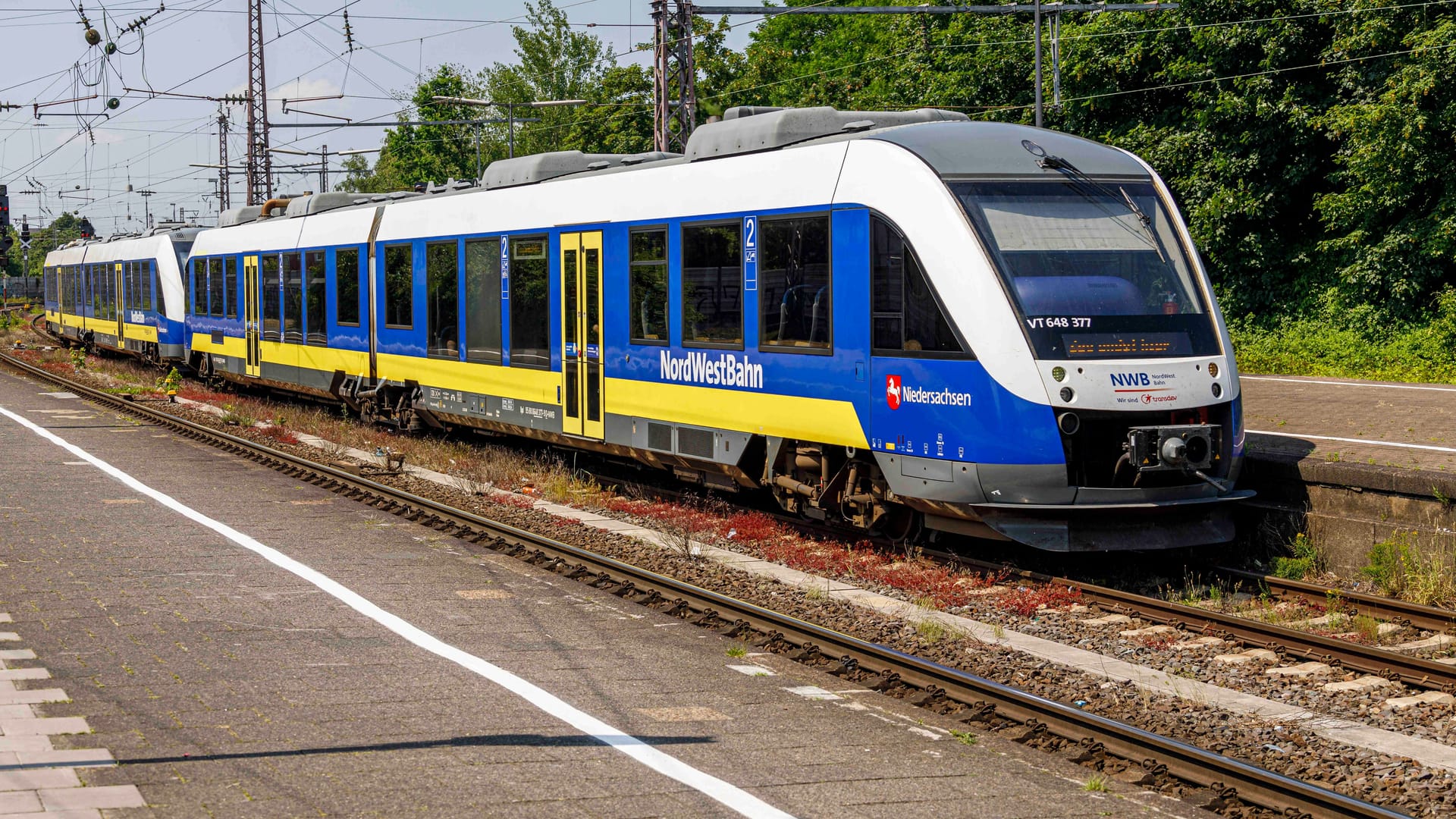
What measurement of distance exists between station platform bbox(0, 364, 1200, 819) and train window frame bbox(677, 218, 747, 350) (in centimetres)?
272

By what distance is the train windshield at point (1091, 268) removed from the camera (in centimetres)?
995

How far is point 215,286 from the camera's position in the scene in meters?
28.3

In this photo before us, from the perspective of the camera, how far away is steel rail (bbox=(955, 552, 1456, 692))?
7945 mm

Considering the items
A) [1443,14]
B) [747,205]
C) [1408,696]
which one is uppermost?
[1443,14]

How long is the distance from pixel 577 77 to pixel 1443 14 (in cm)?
5557

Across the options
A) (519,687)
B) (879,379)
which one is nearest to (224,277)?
(879,379)

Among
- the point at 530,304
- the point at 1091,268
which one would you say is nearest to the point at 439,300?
the point at 530,304

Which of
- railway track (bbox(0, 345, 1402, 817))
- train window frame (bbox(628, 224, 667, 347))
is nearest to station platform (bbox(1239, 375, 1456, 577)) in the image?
railway track (bbox(0, 345, 1402, 817))

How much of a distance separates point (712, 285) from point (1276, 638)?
5754 mm

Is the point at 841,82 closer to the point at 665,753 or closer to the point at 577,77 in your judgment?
the point at 577,77

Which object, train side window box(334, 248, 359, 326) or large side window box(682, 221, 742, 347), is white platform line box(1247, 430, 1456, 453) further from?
train side window box(334, 248, 359, 326)

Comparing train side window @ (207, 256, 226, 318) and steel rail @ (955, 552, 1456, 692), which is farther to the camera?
train side window @ (207, 256, 226, 318)

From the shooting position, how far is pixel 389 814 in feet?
17.8

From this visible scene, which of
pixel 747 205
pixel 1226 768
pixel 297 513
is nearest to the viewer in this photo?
pixel 1226 768
